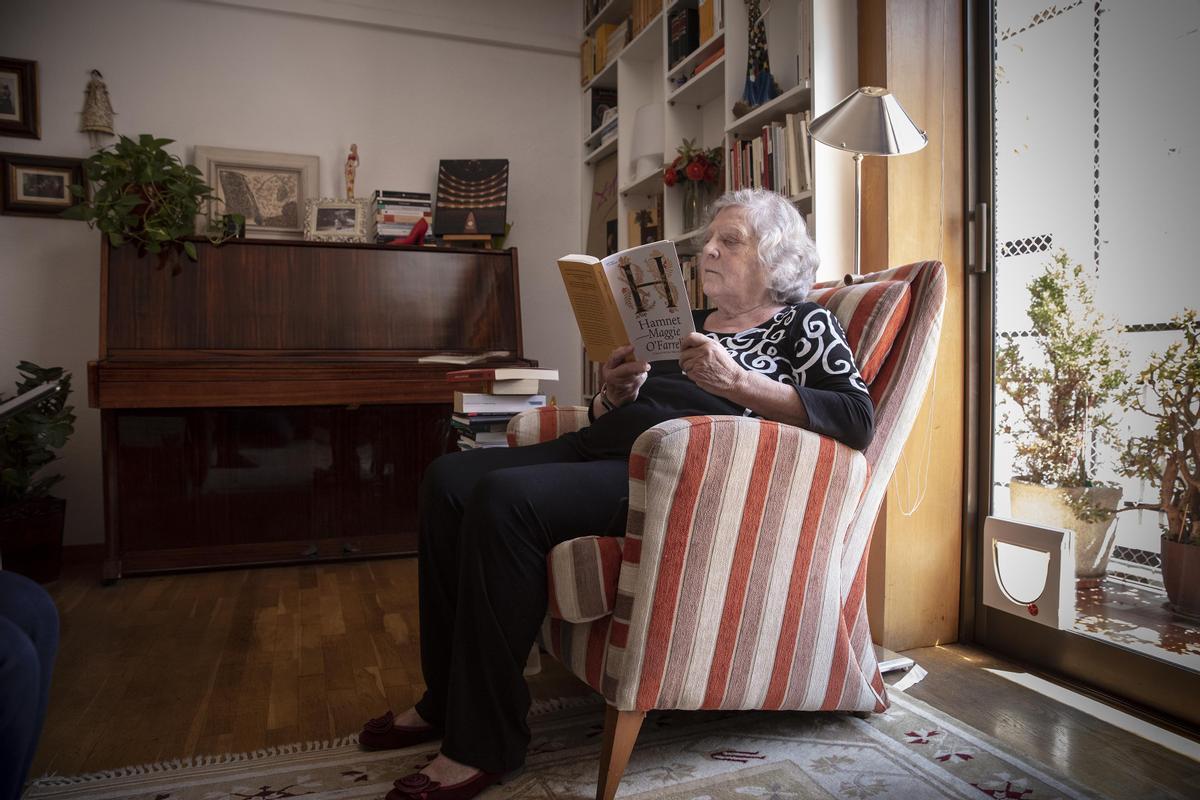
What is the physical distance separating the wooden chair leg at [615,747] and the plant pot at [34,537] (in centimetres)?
244

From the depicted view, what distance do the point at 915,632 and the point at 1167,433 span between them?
79 centimetres

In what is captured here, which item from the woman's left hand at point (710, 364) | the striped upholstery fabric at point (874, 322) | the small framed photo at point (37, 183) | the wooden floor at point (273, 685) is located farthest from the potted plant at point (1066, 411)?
the small framed photo at point (37, 183)

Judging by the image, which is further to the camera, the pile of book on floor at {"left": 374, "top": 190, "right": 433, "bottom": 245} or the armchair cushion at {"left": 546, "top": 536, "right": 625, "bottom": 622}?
the pile of book on floor at {"left": 374, "top": 190, "right": 433, "bottom": 245}

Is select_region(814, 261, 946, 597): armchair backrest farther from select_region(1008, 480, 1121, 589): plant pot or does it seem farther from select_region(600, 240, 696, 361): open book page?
select_region(1008, 480, 1121, 589): plant pot

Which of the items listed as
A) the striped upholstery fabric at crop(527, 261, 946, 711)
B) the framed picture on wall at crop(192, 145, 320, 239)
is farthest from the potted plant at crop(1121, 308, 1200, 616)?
the framed picture on wall at crop(192, 145, 320, 239)

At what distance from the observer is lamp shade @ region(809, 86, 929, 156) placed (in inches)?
71.3

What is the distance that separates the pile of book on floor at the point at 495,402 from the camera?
8.09ft

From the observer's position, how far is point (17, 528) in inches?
109

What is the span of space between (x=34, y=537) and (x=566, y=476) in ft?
7.93

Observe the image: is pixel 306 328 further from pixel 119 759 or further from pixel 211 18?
pixel 119 759

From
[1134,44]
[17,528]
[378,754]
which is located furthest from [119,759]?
[1134,44]

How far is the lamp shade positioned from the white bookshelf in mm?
335

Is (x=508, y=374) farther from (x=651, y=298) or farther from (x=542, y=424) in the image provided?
(x=651, y=298)

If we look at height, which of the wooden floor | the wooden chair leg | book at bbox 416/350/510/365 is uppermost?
book at bbox 416/350/510/365
